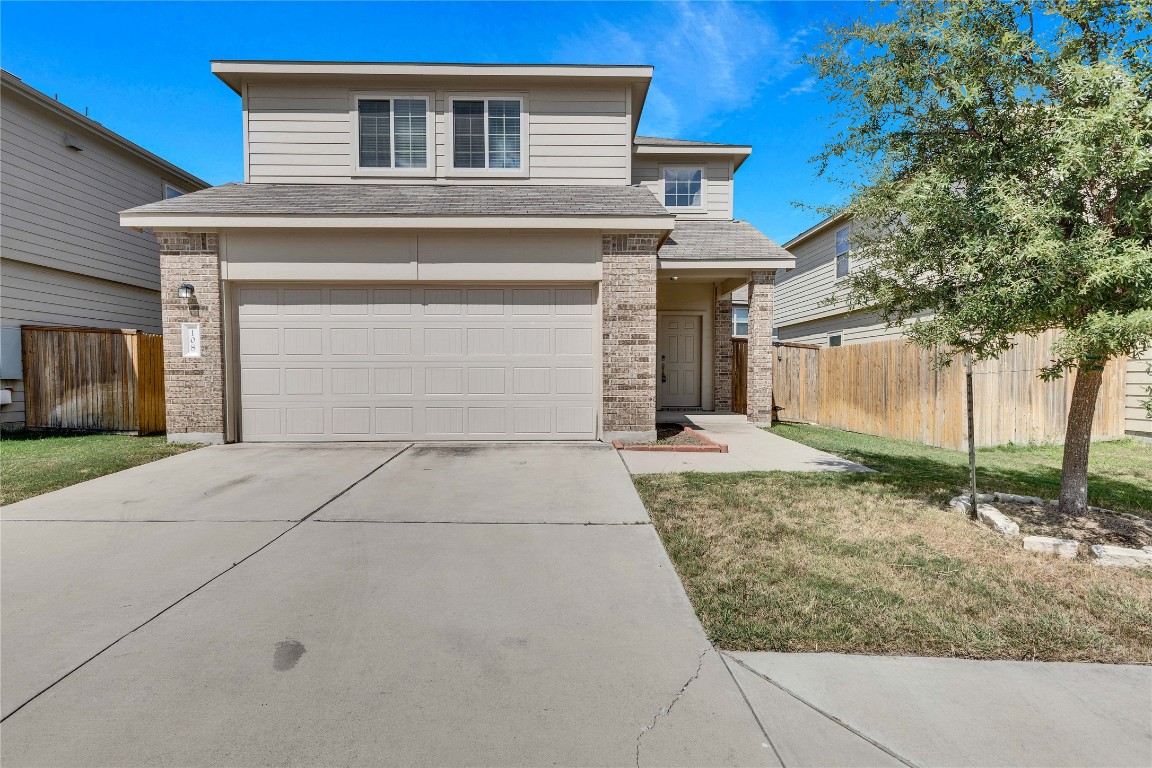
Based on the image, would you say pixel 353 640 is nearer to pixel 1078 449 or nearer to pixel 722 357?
pixel 1078 449

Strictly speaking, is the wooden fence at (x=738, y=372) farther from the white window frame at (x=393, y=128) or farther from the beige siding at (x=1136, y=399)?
the white window frame at (x=393, y=128)

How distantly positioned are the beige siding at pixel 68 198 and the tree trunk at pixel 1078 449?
15.6m

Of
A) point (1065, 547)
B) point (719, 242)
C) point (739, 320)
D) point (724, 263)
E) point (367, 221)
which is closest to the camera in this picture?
point (1065, 547)

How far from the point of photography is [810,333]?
59.0ft

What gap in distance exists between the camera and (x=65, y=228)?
34.9 feet

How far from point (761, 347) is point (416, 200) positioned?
713 cm

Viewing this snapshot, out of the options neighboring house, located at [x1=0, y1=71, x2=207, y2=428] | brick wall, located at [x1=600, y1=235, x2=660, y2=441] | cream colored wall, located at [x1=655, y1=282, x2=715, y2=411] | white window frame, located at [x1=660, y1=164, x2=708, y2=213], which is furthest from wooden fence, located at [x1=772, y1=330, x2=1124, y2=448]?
neighboring house, located at [x1=0, y1=71, x2=207, y2=428]

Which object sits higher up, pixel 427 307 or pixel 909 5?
pixel 909 5

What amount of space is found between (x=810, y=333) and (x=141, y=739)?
18980 millimetres

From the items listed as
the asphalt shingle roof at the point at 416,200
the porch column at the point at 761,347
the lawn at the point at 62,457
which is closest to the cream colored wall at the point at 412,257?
the asphalt shingle roof at the point at 416,200

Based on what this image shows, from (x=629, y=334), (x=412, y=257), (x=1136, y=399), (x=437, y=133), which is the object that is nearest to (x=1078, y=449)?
(x=629, y=334)

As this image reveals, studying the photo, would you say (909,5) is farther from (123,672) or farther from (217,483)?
(217,483)

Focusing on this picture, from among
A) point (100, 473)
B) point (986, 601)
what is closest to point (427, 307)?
point (100, 473)

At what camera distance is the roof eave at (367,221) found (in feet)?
24.8
